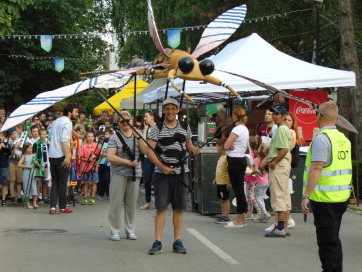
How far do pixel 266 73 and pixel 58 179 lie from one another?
4536 mm

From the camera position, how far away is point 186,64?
30.7 ft

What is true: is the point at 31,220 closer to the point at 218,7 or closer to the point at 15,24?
the point at 218,7

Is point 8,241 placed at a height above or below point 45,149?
below

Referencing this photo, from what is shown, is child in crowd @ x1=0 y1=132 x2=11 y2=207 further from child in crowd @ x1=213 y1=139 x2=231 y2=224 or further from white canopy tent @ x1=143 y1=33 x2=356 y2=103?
child in crowd @ x1=213 y1=139 x2=231 y2=224

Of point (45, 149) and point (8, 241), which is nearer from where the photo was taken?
point (8, 241)

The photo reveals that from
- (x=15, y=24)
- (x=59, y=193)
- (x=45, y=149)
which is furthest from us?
(x=15, y=24)

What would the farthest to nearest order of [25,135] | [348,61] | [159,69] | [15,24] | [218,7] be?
[15,24] < [218,7] < [348,61] < [25,135] < [159,69]

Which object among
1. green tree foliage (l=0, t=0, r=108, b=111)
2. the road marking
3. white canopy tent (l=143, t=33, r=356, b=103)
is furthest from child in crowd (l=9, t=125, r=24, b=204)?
green tree foliage (l=0, t=0, r=108, b=111)

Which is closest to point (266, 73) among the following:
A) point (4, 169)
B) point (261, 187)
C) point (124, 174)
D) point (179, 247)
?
point (261, 187)

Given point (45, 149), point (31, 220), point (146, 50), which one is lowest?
point (31, 220)

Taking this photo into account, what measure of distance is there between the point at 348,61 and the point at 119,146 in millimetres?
9971

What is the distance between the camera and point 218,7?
1105 inches

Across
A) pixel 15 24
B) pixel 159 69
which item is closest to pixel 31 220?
Result: pixel 159 69

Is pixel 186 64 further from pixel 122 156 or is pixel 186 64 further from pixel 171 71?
pixel 122 156
